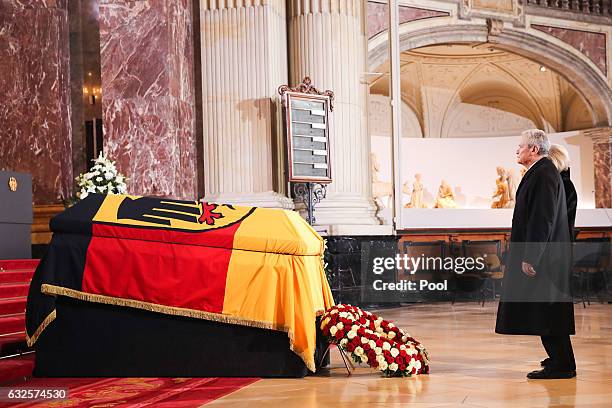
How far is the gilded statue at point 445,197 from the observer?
17344 millimetres

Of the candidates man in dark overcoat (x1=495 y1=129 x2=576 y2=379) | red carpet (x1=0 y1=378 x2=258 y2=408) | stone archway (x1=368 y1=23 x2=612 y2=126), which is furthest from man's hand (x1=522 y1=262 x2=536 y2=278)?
stone archway (x1=368 y1=23 x2=612 y2=126)

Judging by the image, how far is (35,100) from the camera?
9.24 metres

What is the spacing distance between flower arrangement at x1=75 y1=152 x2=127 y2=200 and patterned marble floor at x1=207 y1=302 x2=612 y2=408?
281 centimetres

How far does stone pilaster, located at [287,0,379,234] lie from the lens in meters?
9.67

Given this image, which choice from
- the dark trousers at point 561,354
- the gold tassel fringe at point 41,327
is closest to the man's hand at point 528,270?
the dark trousers at point 561,354

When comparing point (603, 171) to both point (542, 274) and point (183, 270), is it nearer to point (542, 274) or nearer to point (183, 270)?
point (542, 274)

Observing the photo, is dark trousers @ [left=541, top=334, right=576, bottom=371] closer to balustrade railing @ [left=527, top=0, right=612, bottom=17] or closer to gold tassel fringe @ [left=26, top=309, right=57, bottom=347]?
gold tassel fringe @ [left=26, top=309, right=57, bottom=347]

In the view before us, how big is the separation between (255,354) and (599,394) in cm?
179

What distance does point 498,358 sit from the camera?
5.86m

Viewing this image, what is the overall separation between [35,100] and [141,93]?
1.20 metres

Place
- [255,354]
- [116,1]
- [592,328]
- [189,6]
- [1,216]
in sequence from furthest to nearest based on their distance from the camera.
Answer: [189,6] → [116,1] → [592,328] → [1,216] → [255,354]

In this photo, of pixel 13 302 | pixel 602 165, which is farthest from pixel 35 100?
pixel 602 165

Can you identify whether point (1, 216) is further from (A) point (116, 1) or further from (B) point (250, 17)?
(B) point (250, 17)


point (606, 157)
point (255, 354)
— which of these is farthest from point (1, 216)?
point (606, 157)
